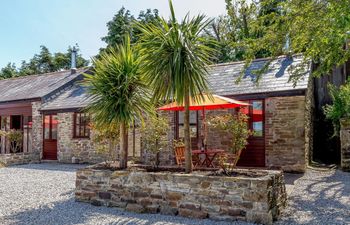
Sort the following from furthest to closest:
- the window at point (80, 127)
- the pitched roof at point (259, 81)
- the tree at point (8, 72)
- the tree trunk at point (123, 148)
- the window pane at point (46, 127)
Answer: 1. the tree at point (8, 72)
2. the window pane at point (46, 127)
3. the window at point (80, 127)
4. the pitched roof at point (259, 81)
5. the tree trunk at point (123, 148)

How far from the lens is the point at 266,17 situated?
24.6 ft

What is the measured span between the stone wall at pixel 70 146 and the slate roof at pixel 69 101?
0.49 m

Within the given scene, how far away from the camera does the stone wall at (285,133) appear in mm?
10383

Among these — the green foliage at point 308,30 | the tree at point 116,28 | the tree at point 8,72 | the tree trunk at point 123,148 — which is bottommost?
the tree trunk at point 123,148

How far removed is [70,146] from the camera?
50.5 ft

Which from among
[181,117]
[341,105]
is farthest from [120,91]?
[341,105]

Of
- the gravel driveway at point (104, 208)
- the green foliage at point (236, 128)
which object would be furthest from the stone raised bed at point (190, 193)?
the green foliage at point (236, 128)

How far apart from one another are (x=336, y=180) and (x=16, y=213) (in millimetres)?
8493

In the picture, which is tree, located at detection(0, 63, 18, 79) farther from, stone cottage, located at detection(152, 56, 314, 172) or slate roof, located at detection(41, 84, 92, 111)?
stone cottage, located at detection(152, 56, 314, 172)

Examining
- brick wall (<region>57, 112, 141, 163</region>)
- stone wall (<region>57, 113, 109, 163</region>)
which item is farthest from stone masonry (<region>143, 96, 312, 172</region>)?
stone wall (<region>57, 113, 109, 163</region>)

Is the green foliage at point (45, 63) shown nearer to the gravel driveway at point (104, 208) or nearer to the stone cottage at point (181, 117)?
the stone cottage at point (181, 117)

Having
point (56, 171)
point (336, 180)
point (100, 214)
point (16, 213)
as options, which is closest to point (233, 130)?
point (100, 214)

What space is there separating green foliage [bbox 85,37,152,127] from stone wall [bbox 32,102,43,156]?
10.4 metres

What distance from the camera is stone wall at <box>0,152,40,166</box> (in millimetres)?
14430
